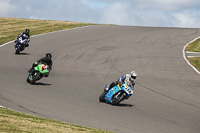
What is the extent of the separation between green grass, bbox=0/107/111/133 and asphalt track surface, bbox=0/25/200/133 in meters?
1.10

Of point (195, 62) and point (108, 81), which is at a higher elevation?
point (195, 62)

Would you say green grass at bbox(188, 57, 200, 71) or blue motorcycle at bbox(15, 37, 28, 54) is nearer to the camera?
green grass at bbox(188, 57, 200, 71)

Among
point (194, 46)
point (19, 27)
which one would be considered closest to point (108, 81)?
point (194, 46)

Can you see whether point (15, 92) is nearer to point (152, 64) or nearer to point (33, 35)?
point (152, 64)

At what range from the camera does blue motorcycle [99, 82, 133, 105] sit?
45.5 feet

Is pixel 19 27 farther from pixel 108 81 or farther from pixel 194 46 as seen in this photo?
pixel 108 81

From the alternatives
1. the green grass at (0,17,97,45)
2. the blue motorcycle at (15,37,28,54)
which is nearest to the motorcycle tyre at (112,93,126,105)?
the blue motorcycle at (15,37,28,54)

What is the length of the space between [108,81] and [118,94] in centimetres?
550

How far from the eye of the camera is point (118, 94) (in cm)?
1402

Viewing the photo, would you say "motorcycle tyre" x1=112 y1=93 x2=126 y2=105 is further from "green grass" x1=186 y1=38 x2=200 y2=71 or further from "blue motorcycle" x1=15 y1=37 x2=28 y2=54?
"blue motorcycle" x1=15 y1=37 x2=28 y2=54

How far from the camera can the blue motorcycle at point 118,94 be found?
13.9m

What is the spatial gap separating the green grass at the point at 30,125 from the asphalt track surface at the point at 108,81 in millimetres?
1102

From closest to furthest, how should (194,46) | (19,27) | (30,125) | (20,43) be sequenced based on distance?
(30,125), (20,43), (194,46), (19,27)

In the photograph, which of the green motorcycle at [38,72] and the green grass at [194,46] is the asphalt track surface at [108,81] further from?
the green grass at [194,46]
